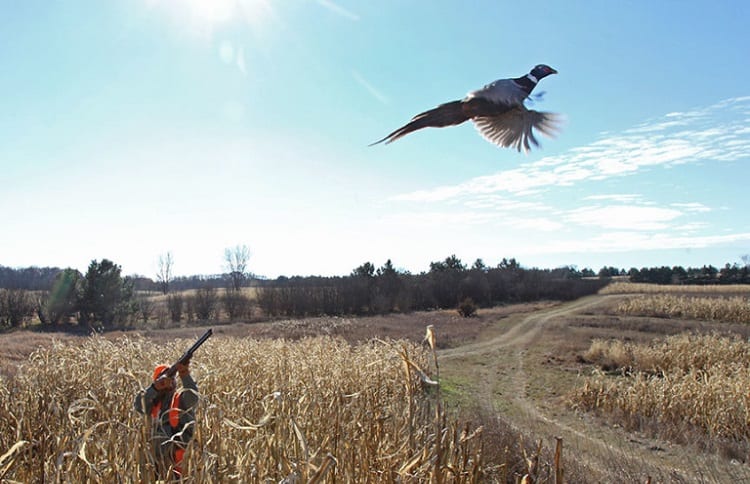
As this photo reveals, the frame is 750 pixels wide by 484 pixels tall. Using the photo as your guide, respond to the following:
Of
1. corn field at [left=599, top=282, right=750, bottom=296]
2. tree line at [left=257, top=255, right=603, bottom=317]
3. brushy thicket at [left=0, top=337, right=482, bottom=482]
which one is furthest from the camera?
tree line at [left=257, top=255, right=603, bottom=317]

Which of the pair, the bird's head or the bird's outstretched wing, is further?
the bird's outstretched wing

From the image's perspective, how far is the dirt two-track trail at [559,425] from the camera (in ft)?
24.4

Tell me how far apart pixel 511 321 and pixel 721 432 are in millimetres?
23930

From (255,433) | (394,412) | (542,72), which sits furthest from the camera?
(394,412)

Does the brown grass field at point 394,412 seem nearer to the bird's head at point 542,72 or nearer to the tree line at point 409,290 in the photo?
the bird's head at point 542,72

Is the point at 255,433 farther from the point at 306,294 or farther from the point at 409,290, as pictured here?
the point at 409,290

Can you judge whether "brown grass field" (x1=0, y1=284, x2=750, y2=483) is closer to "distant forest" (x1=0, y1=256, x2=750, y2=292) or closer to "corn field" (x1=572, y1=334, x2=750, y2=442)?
"corn field" (x1=572, y1=334, x2=750, y2=442)

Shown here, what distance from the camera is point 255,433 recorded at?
3.01 meters

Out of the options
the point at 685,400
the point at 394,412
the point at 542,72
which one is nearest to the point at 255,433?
the point at 394,412

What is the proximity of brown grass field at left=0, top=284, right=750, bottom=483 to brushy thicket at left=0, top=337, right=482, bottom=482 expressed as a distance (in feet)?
0.06

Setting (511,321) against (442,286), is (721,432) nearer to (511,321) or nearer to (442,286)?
(511,321)

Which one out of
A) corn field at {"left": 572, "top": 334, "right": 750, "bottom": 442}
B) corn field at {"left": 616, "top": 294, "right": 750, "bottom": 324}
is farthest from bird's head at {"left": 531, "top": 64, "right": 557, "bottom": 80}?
corn field at {"left": 616, "top": 294, "right": 750, "bottom": 324}

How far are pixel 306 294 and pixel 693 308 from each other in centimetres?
3247

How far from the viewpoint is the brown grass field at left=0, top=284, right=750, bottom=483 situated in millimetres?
2006
